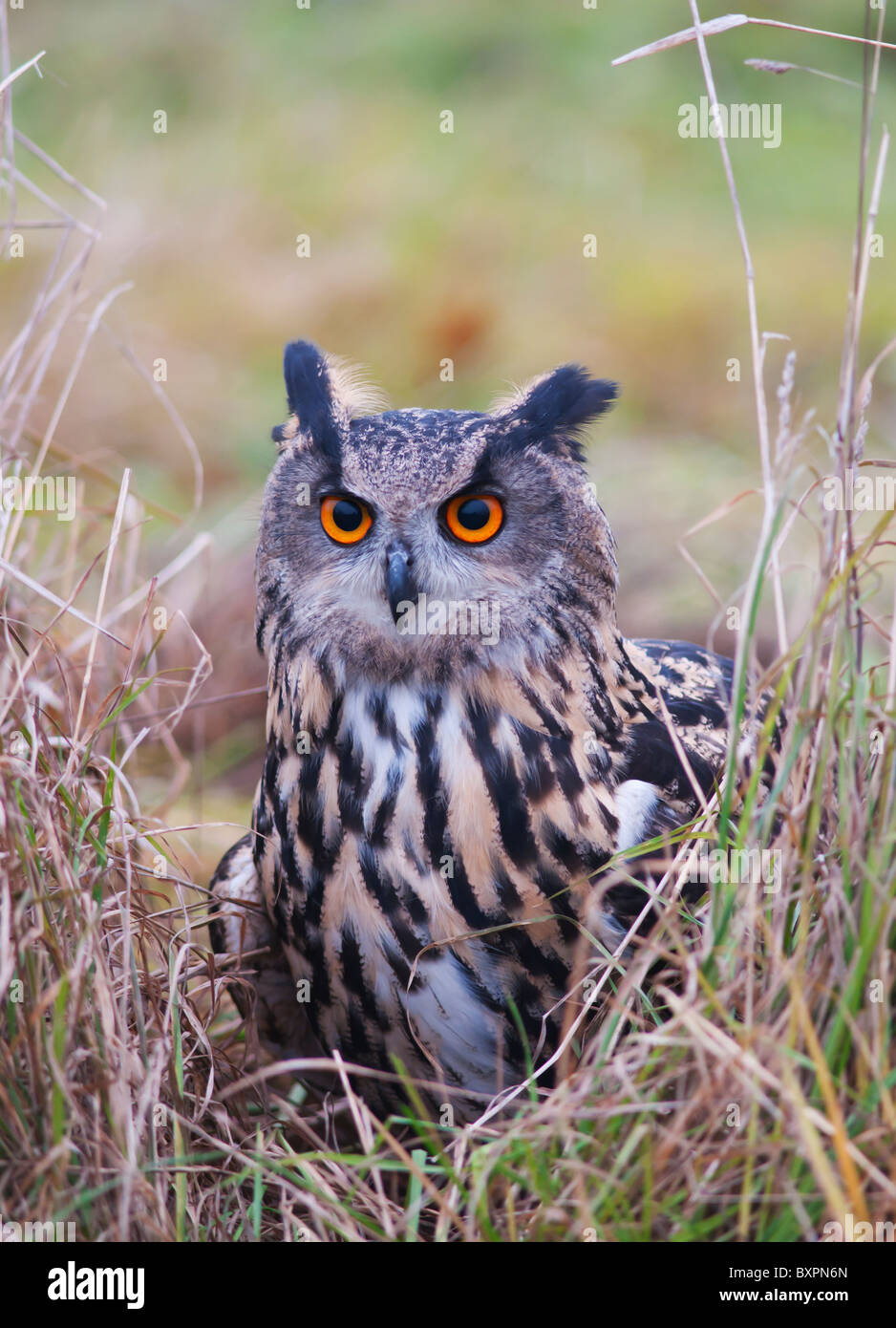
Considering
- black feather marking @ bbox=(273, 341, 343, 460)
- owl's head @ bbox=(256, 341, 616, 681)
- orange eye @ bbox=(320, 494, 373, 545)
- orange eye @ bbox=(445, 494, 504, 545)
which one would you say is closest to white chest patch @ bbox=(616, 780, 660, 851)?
owl's head @ bbox=(256, 341, 616, 681)

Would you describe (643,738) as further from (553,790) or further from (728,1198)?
(728,1198)

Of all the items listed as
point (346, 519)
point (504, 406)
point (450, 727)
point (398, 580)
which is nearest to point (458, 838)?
point (450, 727)

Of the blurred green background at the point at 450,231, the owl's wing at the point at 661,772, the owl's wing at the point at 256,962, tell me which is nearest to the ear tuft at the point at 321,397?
the owl's wing at the point at 661,772

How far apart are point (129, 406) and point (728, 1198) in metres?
5.58

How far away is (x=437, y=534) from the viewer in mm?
2100

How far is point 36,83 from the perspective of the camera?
9258 mm

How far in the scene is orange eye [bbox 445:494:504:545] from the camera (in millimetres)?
2098

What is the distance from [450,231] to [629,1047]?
6.89m

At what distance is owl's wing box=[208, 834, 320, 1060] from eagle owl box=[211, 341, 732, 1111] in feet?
0.55

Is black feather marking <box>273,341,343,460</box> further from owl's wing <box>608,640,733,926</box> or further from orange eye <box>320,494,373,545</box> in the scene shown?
owl's wing <box>608,640,733,926</box>

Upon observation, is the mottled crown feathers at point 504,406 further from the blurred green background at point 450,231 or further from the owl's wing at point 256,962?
the blurred green background at point 450,231

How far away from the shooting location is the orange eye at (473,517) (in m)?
2.10

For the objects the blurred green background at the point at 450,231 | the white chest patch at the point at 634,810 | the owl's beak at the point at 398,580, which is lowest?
the white chest patch at the point at 634,810
